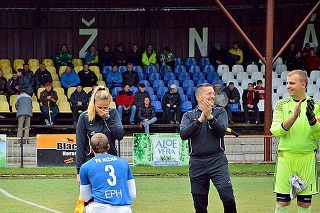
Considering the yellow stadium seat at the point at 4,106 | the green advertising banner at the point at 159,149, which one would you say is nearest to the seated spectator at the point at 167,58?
the yellow stadium seat at the point at 4,106

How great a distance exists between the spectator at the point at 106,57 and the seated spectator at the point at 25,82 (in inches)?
146

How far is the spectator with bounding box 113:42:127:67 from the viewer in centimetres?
3209

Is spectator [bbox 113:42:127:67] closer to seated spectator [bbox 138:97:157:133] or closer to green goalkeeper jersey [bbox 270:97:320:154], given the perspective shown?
seated spectator [bbox 138:97:157:133]

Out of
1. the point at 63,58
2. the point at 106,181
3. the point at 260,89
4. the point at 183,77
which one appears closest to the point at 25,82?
the point at 63,58

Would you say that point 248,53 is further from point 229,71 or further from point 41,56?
point 41,56

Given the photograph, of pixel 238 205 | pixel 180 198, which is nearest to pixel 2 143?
pixel 180 198

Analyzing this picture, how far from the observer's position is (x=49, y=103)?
1148 inches

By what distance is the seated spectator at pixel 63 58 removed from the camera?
3234 centimetres

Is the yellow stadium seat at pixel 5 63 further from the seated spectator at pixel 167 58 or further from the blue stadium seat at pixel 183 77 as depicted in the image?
the blue stadium seat at pixel 183 77

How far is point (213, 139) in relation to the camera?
10625 millimetres

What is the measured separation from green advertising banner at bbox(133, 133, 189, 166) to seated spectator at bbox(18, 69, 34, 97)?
6.84m

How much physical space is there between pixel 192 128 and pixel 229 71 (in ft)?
73.5

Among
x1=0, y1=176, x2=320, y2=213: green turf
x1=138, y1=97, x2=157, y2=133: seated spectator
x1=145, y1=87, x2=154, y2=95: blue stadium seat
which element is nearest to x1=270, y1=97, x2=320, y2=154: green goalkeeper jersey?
x1=0, y1=176, x2=320, y2=213: green turf

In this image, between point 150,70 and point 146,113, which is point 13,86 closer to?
point 146,113
